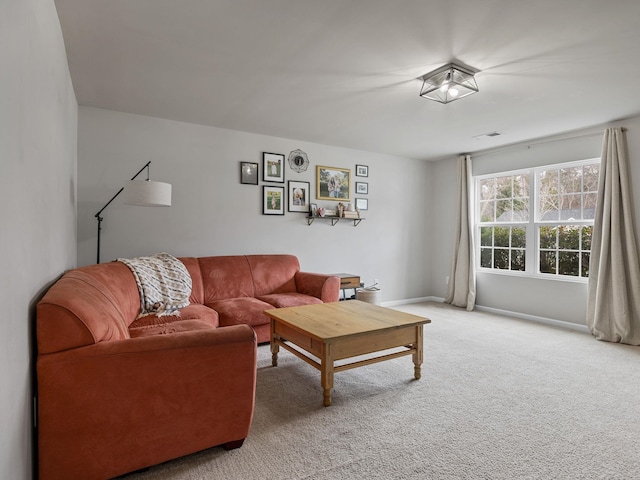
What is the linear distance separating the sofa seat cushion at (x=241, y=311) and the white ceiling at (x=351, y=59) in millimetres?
1968

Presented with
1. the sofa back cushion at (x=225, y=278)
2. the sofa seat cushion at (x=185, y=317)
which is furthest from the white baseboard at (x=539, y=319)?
the sofa seat cushion at (x=185, y=317)

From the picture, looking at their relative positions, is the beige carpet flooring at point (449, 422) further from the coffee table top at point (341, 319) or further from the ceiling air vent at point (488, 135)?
the ceiling air vent at point (488, 135)

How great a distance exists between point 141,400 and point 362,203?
14.0 ft

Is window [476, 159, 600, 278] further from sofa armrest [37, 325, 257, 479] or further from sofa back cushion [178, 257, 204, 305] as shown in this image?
sofa armrest [37, 325, 257, 479]

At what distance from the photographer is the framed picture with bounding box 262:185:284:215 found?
454cm

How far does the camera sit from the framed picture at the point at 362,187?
535 cm

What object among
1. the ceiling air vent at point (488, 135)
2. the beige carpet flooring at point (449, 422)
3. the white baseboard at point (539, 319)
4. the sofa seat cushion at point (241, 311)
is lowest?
the beige carpet flooring at point (449, 422)

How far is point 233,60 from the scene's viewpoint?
257 centimetres

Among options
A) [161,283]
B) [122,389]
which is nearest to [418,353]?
[122,389]

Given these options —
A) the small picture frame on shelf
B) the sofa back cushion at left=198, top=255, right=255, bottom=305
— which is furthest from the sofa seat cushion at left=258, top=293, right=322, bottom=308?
the small picture frame on shelf

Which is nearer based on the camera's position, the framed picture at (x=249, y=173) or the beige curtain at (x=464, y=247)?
the framed picture at (x=249, y=173)

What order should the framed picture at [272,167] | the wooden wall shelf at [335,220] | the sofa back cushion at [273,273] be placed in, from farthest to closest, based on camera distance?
1. the wooden wall shelf at [335,220]
2. the framed picture at [272,167]
3. the sofa back cushion at [273,273]

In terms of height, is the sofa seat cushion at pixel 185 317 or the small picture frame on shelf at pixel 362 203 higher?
the small picture frame on shelf at pixel 362 203

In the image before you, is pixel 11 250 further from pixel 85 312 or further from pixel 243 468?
pixel 243 468
